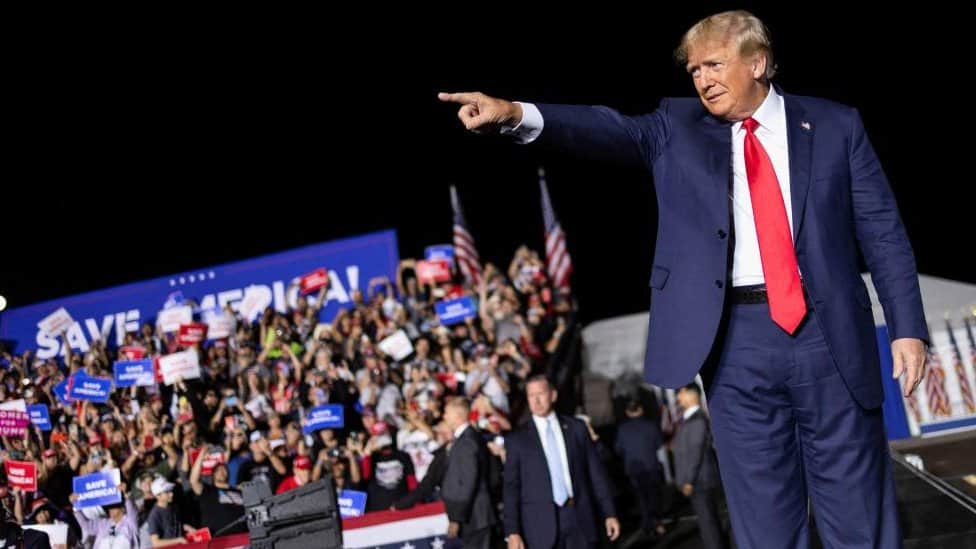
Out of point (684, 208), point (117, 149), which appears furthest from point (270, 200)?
point (684, 208)

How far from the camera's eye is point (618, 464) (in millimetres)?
9750

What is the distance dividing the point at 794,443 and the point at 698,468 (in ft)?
16.7

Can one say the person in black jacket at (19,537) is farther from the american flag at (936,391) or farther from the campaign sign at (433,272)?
the american flag at (936,391)

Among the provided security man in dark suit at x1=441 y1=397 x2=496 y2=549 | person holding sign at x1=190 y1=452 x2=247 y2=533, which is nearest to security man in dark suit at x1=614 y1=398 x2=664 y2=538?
security man in dark suit at x1=441 y1=397 x2=496 y2=549

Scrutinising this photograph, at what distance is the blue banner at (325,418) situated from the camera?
9.00 meters

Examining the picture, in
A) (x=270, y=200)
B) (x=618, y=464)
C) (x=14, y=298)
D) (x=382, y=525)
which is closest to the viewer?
(x=382, y=525)

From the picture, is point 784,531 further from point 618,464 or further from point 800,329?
point 618,464

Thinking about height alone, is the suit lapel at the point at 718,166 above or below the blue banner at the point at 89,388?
above

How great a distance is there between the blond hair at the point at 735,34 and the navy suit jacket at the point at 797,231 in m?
0.20

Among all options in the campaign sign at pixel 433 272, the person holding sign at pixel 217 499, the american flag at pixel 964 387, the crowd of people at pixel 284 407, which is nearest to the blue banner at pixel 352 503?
the crowd of people at pixel 284 407

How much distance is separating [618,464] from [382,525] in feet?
11.0

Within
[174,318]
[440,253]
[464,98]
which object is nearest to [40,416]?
[174,318]

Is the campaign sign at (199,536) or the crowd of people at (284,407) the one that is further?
the crowd of people at (284,407)

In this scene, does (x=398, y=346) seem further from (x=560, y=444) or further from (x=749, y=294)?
(x=749, y=294)
